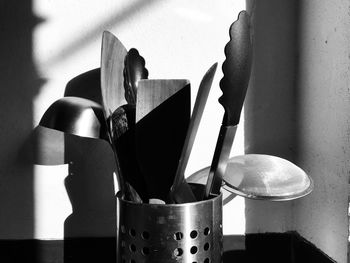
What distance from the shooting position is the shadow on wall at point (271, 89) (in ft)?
2.57

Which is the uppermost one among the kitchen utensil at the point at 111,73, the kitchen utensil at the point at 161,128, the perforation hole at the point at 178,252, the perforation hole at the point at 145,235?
the kitchen utensil at the point at 111,73

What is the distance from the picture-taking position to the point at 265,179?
0.65m

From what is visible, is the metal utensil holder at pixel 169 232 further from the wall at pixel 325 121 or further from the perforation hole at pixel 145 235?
the wall at pixel 325 121

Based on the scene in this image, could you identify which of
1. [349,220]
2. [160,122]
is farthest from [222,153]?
[349,220]

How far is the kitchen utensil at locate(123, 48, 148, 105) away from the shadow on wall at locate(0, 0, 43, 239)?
155 millimetres

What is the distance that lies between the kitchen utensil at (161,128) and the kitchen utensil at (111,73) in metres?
0.07

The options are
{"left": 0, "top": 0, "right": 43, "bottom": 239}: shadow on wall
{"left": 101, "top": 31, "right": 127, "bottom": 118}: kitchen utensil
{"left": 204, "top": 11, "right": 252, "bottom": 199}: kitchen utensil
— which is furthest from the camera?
{"left": 0, "top": 0, "right": 43, "bottom": 239}: shadow on wall

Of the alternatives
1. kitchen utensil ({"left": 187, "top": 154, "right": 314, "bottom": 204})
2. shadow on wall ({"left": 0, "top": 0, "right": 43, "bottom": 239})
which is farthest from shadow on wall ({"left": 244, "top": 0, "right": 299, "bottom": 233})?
shadow on wall ({"left": 0, "top": 0, "right": 43, "bottom": 239})

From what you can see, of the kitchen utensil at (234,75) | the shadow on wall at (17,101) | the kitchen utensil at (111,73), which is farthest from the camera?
the shadow on wall at (17,101)

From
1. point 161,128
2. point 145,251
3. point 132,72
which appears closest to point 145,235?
point 145,251

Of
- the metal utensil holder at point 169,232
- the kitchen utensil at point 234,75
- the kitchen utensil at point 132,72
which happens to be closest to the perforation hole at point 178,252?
the metal utensil holder at point 169,232

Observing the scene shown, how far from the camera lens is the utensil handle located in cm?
56

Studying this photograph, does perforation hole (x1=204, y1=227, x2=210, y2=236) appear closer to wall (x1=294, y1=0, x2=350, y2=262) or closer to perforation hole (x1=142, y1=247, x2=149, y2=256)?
perforation hole (x1=142, y1=247, x2=149, y2=256)

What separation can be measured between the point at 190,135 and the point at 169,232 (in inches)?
4.2
